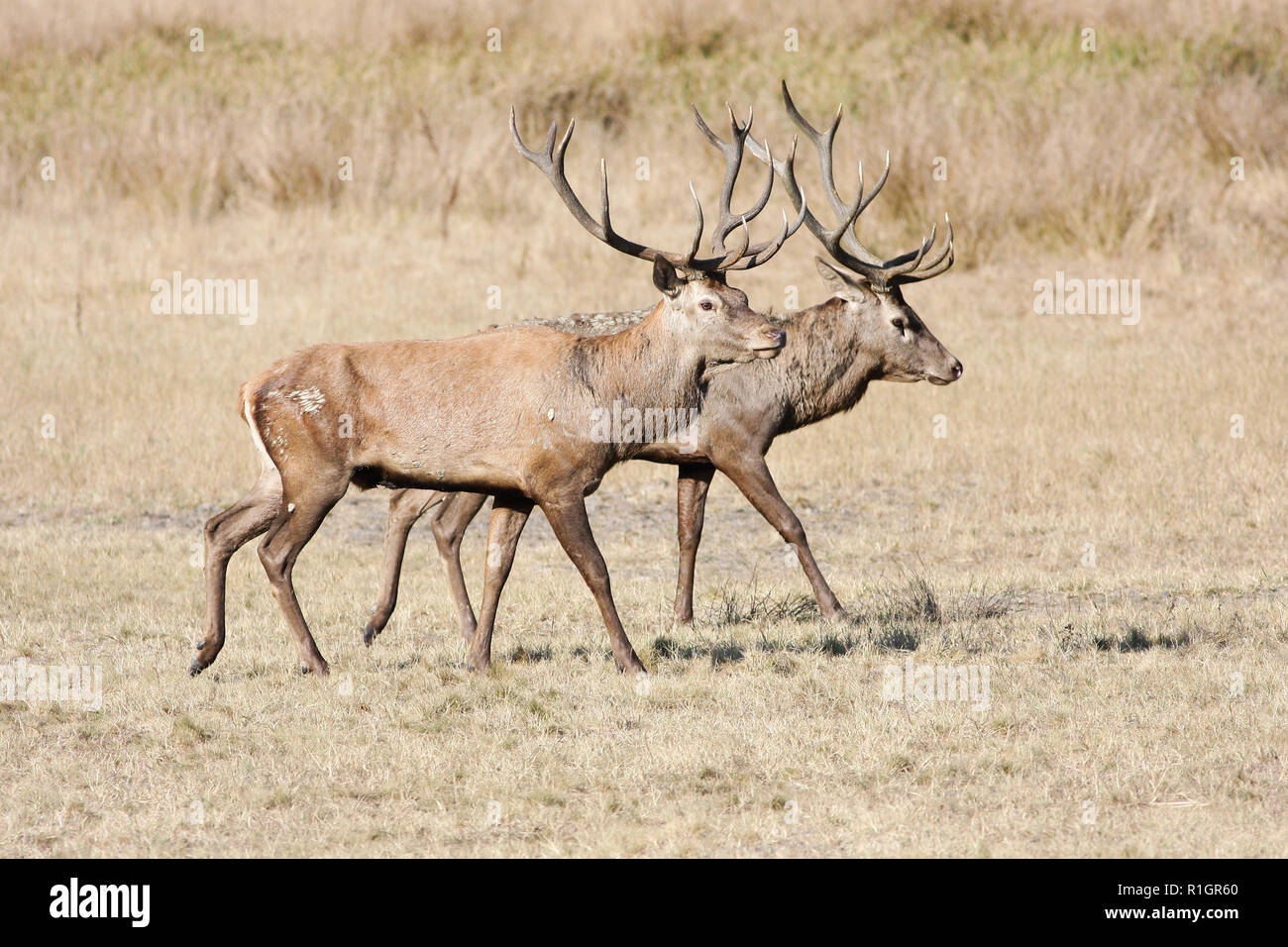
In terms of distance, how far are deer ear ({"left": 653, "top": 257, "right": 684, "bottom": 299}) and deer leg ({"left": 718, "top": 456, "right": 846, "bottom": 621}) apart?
1.78 metres

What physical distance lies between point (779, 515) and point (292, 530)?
3.17 meters

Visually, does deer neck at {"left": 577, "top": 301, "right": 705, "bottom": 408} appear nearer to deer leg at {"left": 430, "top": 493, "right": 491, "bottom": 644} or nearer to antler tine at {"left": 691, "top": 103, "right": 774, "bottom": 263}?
antler tine at {"left": 691, "top": 103, "right": 774, "bottom": 263}

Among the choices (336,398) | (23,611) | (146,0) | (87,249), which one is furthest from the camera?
(146,0)

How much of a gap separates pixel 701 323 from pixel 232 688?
116 inches

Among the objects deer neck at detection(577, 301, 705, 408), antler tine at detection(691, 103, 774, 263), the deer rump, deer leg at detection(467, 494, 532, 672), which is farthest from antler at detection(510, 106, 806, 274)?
deer leg at detection(467, 494, 532, 672)

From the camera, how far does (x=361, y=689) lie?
868cm

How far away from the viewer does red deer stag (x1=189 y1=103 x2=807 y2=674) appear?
28.3ft

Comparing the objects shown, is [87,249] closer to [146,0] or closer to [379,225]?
[379,225]

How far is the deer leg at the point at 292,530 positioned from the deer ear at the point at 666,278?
6.08ft

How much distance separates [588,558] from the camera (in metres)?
8.79

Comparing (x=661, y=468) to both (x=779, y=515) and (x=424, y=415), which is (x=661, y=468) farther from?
(x=424, y=415)

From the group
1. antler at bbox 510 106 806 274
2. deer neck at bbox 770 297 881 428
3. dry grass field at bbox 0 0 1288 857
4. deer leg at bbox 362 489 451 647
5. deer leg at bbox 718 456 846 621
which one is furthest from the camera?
deer neck at bbox 770 297 881 428

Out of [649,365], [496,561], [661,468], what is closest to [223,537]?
[496,561]
